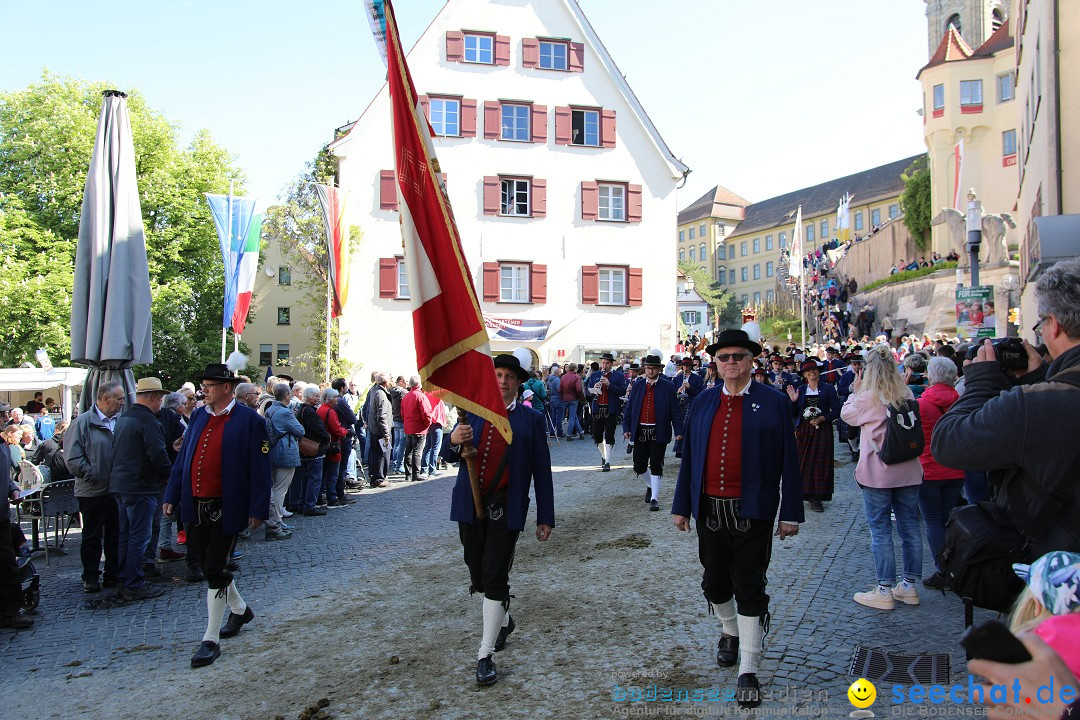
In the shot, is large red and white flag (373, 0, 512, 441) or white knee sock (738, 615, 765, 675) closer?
white knee sock (738, 615, 765, 675)

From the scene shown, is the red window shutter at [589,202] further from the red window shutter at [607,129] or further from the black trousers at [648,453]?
the black trousers at [648,453]

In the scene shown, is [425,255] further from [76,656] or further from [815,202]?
[815,202]

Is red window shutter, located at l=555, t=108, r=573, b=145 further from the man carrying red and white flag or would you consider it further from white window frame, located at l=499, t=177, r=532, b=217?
the man carrying red and white flag

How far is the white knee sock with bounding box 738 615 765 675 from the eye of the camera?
4.14 metres

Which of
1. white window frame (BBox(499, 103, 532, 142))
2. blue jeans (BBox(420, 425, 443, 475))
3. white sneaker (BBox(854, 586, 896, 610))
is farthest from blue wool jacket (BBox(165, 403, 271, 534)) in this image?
white window frame (BBox(499, 103, 532, 142))

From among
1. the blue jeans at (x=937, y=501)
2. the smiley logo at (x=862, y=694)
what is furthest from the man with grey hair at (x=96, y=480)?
the blue jeans at (x=937, y=501)

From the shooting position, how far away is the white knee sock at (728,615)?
4.51 m

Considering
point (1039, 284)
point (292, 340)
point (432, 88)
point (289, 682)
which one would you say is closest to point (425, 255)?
point (289, 682)

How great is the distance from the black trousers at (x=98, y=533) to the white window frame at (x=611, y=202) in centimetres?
2316

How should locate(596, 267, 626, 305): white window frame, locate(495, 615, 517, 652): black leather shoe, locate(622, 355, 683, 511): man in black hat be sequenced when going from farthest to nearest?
locate(596, 267, 626, 305): white window frame → locate(622, 355, 683, 511): man in black hat → locate(495, 615, 517, 652): black leather shoe

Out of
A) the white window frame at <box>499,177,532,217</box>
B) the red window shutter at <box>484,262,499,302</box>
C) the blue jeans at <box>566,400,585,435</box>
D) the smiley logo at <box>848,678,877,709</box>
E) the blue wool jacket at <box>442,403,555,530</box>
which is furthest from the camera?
the white window frame at <box>499,177,532,217</box>

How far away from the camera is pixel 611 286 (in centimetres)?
2808

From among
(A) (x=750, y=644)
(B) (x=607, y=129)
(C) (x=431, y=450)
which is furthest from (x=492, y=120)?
(A) (x=750, y=644)

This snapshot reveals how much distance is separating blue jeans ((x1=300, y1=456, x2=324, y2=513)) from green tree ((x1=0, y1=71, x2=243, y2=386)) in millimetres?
21155
